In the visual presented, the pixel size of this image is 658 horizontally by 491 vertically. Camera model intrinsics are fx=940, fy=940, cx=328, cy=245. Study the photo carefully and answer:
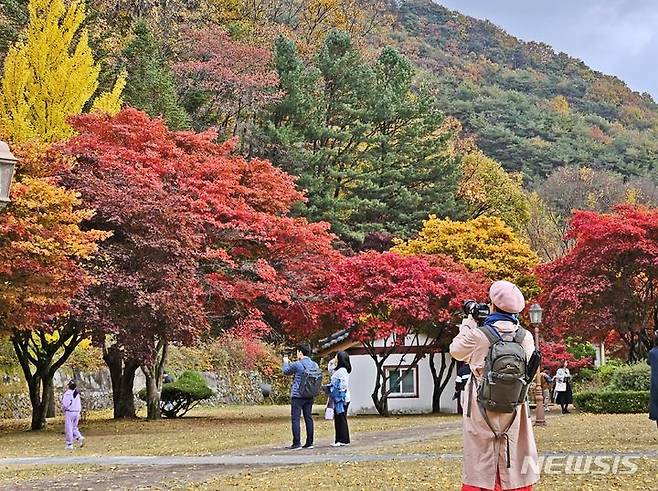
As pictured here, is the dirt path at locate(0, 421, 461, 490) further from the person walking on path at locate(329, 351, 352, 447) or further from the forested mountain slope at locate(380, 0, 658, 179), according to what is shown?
the forested mountain slope at locate(380, 0, 658, 179)

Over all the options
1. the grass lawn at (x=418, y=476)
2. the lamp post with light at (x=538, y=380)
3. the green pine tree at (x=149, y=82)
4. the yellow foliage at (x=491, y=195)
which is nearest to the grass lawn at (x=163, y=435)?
the lamp post with light at (x=538, y=380)

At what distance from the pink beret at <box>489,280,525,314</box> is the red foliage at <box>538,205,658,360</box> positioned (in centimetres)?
2064

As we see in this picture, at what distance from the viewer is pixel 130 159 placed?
2361cm

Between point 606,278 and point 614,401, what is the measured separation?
3.58 meters

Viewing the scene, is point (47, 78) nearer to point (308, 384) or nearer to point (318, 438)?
point (318, 438)

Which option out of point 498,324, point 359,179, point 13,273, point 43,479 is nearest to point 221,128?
point 359,179

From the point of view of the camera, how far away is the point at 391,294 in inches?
1016

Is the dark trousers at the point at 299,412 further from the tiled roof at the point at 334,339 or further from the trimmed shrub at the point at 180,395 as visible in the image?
the trimmed shrub at the point at 180,395

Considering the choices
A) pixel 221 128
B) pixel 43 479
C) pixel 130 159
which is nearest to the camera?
pixel 43 479

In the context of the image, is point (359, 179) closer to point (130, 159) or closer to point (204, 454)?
point (130, 159)

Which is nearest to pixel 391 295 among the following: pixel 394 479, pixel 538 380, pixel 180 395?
pixel 538 380

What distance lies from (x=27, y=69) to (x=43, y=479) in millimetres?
21658

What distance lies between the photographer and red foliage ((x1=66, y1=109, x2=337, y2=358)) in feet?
70.9

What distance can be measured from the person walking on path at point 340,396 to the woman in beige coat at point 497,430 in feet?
28.0
